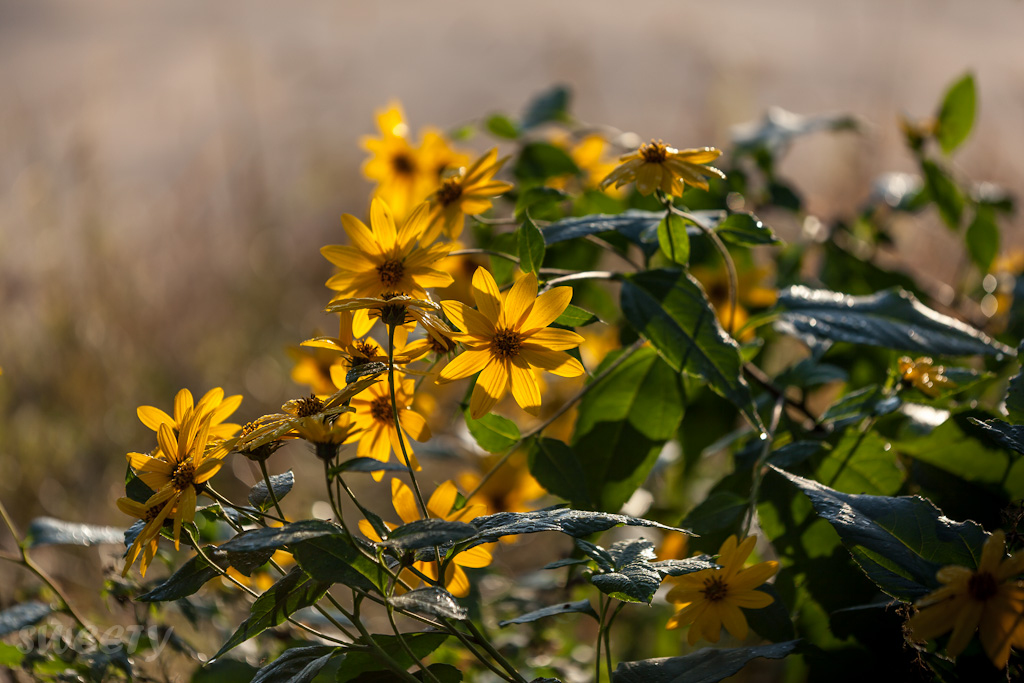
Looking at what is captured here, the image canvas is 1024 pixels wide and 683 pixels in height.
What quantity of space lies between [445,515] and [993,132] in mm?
2887

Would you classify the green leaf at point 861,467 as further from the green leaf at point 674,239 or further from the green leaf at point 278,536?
the green leaf at point 278,536

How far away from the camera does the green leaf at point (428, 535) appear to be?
→ 469 mm

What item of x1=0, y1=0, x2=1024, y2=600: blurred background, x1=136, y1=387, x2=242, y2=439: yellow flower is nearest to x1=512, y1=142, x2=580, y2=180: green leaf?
x1=136, y1=387, x2=242, y2=439: yellow flower

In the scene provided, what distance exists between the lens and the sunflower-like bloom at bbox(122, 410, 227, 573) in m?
0.51

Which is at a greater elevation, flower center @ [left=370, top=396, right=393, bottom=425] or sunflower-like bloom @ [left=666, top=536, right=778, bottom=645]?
flower center @ [left=370, top=396, right=393, bottom=425]

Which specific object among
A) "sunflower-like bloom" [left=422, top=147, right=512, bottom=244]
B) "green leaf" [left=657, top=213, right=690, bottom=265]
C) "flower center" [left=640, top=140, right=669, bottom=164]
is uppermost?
"flower center" [left=640, top=140, right=669, bottom=164]

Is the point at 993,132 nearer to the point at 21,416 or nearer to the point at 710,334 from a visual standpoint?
the point at 710,334

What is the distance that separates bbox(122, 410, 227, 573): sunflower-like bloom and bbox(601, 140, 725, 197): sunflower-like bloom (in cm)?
37

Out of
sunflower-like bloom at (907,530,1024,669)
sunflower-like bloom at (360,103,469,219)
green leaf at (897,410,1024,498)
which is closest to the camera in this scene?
sunflower-like bloom at (907,530,1024,669)

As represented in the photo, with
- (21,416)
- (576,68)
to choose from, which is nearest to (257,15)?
(576,68)

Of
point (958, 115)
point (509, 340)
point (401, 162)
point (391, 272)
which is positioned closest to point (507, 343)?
point (509, 340)

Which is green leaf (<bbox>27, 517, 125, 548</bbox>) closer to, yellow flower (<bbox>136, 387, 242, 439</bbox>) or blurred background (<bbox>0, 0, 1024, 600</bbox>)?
yellow flower (<bbox>136, 387, 242, 439</bbox>)

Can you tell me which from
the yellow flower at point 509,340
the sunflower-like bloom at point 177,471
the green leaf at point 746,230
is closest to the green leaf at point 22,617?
the sunflower-like bloom at point 177,471

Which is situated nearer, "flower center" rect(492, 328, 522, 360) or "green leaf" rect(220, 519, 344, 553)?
"green leaf" rect(220, 519, 344, 553)
